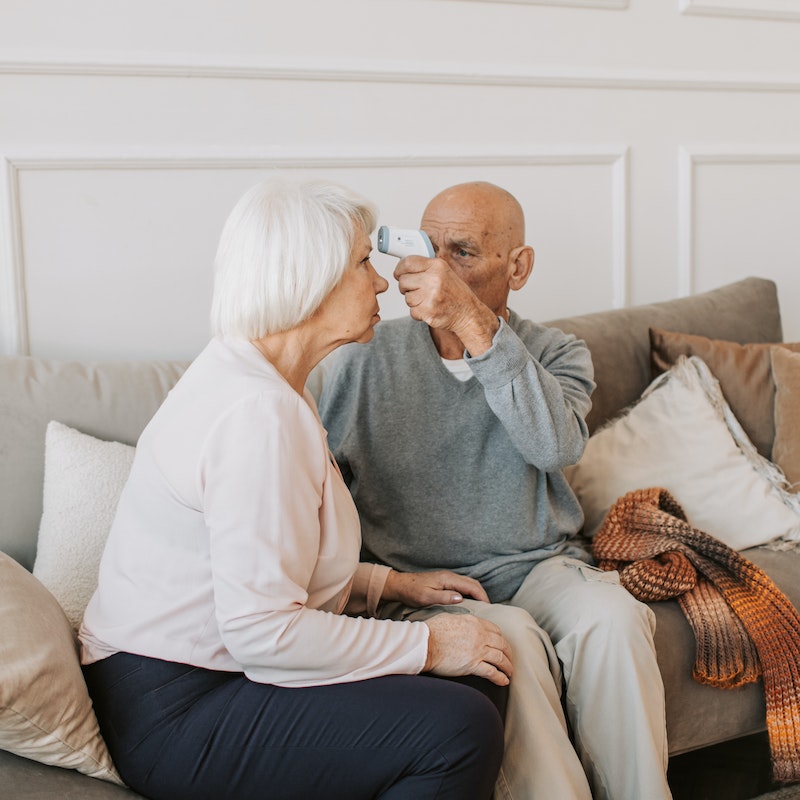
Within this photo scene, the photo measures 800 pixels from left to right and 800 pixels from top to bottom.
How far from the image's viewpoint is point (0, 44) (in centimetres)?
196

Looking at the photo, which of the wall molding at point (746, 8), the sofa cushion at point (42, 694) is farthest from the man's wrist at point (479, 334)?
the wall molding at point (746, 8)

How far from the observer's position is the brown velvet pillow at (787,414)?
215 cm

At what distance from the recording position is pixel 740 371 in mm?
2252

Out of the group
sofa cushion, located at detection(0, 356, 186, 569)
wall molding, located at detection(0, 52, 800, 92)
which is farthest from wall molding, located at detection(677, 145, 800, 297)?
sofa cushion, located at detection(0, 356, 186, 569)

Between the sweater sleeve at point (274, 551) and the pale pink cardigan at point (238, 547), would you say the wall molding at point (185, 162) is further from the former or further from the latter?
the sweater sleeve at point (274, 551)

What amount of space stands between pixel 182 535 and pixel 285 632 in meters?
0.19

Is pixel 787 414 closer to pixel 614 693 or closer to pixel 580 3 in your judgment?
pixel 614 693

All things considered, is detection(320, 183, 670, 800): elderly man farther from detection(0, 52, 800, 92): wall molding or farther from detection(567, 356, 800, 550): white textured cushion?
detection(0, 52, 800, 92): wall molding

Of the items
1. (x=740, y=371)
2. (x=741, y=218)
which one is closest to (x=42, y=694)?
(x=740, y=371)

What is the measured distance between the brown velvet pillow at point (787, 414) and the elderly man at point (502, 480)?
23.8 inches

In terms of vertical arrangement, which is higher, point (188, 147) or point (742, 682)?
point (188, 147)

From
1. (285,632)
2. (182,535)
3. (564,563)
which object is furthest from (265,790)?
(564,563)

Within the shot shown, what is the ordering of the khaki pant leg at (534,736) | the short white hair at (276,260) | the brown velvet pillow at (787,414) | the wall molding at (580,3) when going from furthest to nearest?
the wall molding at (580,3), the brown velvet pillow at (787,414), the khaki pant leg at (534,736), the short white hair at (276,260)

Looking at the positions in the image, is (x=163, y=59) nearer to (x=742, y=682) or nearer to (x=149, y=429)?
(x=149, y=429)
